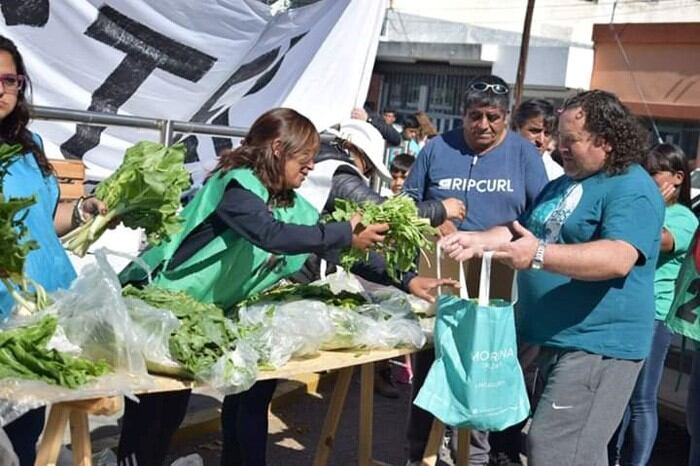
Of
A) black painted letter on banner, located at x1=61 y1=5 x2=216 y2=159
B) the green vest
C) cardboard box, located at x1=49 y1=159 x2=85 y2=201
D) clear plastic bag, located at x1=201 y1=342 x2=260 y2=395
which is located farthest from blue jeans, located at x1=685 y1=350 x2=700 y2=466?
black painted letter on banner, located at x1=61 y1=5 x2=216 y2=159

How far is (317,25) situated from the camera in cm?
702

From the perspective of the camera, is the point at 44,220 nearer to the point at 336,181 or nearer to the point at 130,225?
the point at 130,225

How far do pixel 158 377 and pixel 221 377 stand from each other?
0.21 metres

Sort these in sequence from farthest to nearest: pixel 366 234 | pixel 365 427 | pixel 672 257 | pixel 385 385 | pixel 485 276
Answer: pixel 385 385 < pixel 672 257 < pixel 365 427 < pixel 366 234 < pixel 485 276

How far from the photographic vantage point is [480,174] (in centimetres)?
477

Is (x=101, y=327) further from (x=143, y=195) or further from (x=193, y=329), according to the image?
(x=143, y=195)

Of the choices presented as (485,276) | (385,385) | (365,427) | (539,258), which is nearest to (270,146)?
(485,276)

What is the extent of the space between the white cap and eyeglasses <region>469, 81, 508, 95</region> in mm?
662

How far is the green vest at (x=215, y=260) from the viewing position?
3752mm

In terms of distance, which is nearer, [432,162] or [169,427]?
[169,427]

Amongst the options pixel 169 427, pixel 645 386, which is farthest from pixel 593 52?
pixel 169 427

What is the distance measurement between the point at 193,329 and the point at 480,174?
200 cm

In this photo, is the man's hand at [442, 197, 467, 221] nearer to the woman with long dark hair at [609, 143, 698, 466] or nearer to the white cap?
the white cap

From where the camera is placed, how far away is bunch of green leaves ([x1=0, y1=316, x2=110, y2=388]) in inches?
113
